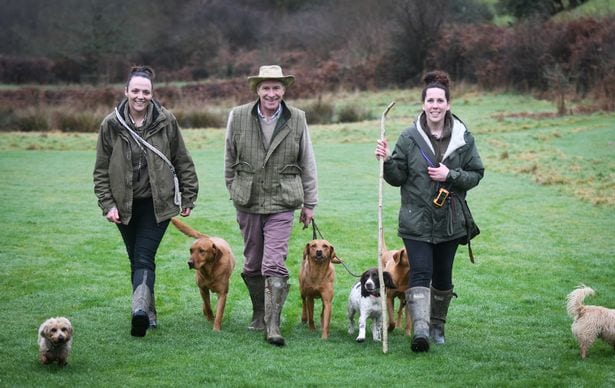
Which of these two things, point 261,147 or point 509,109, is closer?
point 261,147

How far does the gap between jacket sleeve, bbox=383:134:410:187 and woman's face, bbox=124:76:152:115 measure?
203 cm

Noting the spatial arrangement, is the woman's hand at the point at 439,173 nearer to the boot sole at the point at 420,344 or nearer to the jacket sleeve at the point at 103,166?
the boot sole at the point at 420,344

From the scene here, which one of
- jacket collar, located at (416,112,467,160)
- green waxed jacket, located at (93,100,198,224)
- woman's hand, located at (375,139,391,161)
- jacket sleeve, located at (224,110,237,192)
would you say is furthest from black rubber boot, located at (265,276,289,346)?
jacket collar, located at (416,112,467,160)

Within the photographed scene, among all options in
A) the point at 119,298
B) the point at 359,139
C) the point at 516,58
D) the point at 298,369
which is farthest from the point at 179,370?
the point at 516,58

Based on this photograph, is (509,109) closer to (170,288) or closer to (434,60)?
Result: (434,60)

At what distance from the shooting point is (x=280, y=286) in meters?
7.08

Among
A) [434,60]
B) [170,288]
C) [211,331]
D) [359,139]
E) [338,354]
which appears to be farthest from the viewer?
[434,60]

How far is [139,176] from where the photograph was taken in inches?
275

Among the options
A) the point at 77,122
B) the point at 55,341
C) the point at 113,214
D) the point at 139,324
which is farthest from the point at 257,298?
the point at 77,122

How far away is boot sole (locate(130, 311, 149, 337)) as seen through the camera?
678 centimetres

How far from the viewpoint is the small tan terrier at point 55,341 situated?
5.99m

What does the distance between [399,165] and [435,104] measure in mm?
551

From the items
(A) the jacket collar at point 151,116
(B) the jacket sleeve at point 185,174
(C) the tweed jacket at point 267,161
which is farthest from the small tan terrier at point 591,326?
(A) the jacket collar at point 151,116

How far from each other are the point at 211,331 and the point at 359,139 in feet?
69.7
